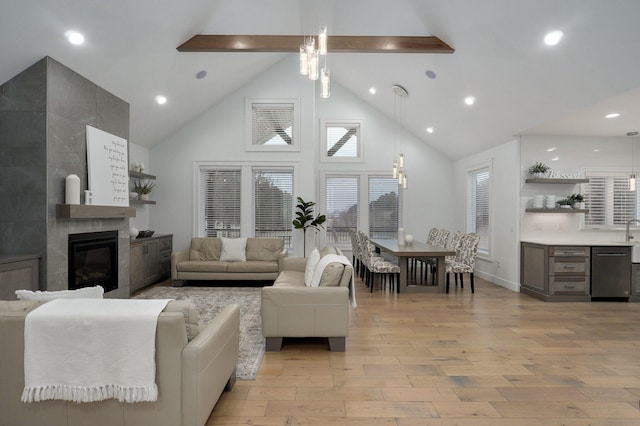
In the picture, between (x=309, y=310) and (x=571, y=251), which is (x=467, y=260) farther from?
(x=309, y=310)

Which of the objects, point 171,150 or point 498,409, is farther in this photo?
point 171,150

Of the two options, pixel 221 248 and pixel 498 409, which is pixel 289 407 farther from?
pixel 221 248

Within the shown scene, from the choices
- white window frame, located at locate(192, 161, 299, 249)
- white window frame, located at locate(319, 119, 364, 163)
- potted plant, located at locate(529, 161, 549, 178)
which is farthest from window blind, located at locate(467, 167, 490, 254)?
white window frame, located at locate(192, 161, 299, 249)

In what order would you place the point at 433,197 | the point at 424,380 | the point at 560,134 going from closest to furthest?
the point at 424,380 → the point at 560,134 → the point at 433,197

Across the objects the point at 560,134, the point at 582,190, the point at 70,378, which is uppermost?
the point at 560,134

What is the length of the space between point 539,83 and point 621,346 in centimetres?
309

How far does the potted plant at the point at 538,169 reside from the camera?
5754 mm

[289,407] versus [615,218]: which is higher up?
[615,218]

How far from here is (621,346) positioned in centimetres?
349

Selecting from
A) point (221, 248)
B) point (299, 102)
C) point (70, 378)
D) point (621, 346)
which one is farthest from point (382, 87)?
point (70, 378)

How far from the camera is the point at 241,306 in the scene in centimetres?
492

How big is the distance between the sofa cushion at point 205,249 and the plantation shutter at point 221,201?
0.76 m

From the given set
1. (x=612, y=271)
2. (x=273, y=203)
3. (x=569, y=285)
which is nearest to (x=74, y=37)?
(x=273, y=203)

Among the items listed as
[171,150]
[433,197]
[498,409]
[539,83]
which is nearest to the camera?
[498,409]
